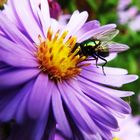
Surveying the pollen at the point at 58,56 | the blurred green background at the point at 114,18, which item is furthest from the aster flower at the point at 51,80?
the blurred green background at the point at 114,18

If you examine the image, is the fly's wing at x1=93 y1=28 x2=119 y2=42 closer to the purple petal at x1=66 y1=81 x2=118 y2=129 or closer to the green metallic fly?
the green metallic fly

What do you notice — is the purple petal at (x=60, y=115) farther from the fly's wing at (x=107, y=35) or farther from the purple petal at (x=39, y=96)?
the fly's wing at (x=107, y=35)

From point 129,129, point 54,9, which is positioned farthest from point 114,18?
point 54,9

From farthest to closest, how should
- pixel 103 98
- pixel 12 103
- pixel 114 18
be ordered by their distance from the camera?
1. pixel 114 18
2. pixel 103 98
3. pixel 12 103

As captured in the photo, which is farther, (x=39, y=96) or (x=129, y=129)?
(x=129, y=129)

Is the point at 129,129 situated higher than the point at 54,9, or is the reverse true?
the point at 54,9

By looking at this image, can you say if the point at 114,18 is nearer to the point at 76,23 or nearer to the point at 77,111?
the point at 76,23

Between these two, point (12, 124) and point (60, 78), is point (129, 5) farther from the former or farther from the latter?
point (12, 124)
